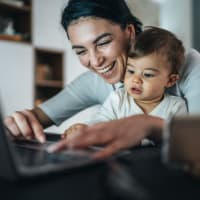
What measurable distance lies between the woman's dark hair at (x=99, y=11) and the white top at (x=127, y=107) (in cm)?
24

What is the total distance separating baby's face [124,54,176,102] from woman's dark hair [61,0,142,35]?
0.21 meters

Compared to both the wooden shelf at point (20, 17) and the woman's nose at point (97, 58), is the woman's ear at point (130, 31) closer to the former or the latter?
the woman's nose at point (97, 58)

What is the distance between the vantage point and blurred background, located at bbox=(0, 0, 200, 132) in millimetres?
3068

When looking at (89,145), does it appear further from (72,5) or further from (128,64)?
(72,5)

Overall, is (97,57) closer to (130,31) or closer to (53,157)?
(130,31)

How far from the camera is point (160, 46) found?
102 centimetres

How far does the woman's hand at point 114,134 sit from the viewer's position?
0.50 meters

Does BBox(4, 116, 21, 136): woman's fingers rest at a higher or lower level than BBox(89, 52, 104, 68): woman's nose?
lower

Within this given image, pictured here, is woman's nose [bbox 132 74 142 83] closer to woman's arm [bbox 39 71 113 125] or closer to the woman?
the woman

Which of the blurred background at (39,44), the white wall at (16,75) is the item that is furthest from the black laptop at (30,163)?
the white wall at (16,75)

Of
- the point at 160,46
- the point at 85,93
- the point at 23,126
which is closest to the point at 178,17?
the point at 85,93

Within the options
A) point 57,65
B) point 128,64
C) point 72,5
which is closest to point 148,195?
point 128,64

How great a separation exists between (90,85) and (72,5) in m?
0.31

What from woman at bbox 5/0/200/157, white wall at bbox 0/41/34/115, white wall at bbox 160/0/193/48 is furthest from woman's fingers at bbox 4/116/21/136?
white wall at bbox 160/0/193/48
